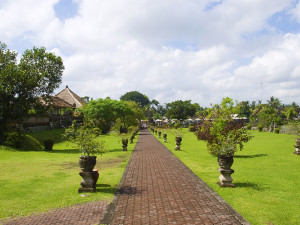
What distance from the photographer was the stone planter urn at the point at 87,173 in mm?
8289

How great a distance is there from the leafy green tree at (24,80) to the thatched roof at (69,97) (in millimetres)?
26354

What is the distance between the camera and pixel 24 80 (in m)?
22.2

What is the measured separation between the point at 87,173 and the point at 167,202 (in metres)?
2.93

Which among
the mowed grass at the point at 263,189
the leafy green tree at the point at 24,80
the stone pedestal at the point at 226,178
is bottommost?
the mowed grass at the point at 263,189

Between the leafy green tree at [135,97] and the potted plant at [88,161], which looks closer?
the potted plant at [88,161]

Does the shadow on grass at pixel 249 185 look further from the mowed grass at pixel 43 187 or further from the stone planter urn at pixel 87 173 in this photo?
the stone planter urn at pixel 87 173

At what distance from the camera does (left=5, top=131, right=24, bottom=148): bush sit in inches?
818

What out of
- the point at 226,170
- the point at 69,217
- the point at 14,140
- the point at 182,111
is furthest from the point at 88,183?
the point at 182,111

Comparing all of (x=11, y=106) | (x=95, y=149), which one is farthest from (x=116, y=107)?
(x=95, y=149)

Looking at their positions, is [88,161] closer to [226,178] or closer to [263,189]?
[226,178]

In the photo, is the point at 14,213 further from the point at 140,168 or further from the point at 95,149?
the point at 140,168

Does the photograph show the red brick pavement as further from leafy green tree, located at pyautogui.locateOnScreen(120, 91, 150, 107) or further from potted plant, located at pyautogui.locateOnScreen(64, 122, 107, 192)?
leafy green tree, located at pyautogui.locateOnScreen(120, 91, 150, 107)

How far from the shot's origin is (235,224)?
223 inches

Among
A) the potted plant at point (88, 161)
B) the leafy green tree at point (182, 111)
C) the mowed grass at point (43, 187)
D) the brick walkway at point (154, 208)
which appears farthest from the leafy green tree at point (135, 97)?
the brick walkway at point (154, 208)
